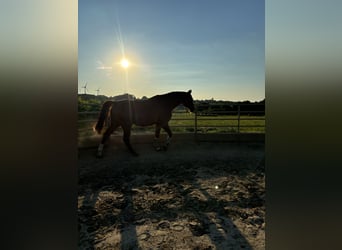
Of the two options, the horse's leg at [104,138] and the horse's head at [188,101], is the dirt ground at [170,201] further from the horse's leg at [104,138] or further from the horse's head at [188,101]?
the horse's head at [188,101]

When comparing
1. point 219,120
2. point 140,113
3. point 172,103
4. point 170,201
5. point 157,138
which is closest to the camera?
point 170,201

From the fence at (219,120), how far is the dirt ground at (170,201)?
1.46 m

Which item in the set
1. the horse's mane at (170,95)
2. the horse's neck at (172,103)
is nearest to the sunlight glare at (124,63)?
the horse's mane at (170,95)

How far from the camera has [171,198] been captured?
251cm

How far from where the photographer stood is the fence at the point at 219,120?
5.91 metres

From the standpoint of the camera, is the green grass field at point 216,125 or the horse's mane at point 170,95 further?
the green grass field at point 216,125

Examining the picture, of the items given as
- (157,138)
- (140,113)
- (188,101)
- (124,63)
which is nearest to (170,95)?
(188,101)

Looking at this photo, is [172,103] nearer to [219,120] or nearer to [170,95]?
[170,95]

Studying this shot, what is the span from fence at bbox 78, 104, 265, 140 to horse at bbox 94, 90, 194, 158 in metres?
0.70

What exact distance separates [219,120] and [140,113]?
2.46 metres

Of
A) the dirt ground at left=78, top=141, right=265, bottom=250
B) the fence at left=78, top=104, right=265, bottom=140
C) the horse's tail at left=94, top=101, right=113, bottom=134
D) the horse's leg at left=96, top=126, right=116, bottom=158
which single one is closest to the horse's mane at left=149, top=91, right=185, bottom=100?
the fence at left=78, top=104, right=265, bottom=140

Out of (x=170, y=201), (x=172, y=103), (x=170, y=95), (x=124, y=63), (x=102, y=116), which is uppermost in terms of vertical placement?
(x=124, y=63)

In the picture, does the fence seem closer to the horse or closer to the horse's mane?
the horse

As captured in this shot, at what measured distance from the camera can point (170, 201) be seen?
2424 mm
